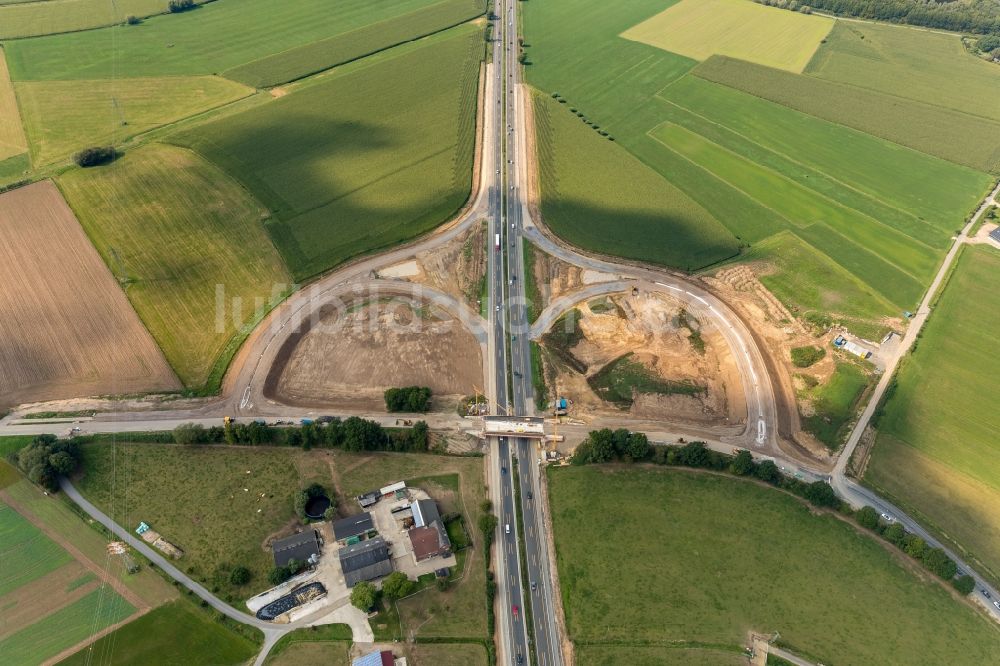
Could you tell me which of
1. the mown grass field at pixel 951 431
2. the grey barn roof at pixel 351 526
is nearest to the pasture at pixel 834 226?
the mown grass field at pixel 951 431

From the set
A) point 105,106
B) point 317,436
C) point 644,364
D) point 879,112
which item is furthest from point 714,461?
point 105,106

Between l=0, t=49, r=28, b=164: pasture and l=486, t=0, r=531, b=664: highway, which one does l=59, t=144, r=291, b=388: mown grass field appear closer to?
l=0, t=49, r=28, b=164: pasture

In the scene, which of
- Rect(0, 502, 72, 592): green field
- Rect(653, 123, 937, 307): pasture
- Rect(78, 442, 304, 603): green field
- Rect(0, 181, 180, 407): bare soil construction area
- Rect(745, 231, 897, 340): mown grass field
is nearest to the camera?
Rect(0, 502, 72, 592): green field

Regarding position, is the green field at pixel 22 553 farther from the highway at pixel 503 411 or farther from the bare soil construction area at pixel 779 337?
the bare soil construction area at pixel 779 337

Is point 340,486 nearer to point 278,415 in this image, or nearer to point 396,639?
point 278,415

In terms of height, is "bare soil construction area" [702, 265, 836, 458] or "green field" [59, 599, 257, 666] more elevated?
"bare soil construction area" [702, 265, 836, 458]

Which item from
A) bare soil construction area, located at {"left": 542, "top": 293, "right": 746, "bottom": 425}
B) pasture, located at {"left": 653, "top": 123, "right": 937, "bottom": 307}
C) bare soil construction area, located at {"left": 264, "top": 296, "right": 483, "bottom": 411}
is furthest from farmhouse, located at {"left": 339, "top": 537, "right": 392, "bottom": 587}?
pasture, located at {"left": 653, "top": 123, "right": 937, "bottom": 307}
